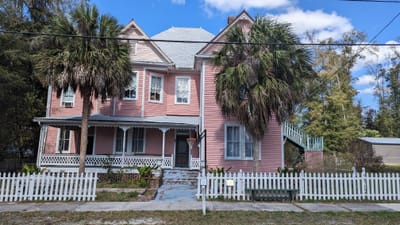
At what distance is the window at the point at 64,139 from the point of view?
55.9 feet

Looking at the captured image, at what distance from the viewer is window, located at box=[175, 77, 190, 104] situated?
17703 mm

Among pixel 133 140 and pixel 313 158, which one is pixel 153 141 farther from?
pixel 313 158

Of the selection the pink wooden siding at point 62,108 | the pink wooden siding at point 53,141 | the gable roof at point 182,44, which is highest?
the gable roof at point 182,44

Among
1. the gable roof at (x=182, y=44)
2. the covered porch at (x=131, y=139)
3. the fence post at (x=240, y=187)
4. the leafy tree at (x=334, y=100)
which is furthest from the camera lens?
the leafy tree at (x=334, y=100)

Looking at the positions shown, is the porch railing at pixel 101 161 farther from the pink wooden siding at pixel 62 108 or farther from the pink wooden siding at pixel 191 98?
the pink wooden siding at pixel 191 98

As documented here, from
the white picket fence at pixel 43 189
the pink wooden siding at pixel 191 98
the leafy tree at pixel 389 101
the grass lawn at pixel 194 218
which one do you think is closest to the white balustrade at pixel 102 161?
the pink wooden siding at pixel 191 98

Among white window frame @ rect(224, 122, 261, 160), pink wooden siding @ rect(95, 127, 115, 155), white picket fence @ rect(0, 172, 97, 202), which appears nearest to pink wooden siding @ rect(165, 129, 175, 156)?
pink wooden siding @ rect(95, 127, 115, 155)

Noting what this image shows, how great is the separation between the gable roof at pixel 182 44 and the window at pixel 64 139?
8.09m

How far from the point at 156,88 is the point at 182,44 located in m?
5.29

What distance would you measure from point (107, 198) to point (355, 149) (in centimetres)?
1882

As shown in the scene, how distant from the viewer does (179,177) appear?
14.4m

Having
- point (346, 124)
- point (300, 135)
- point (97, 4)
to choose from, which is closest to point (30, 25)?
point (97, 4)

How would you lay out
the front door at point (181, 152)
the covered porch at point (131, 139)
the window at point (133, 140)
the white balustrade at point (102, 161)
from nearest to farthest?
1. the white balustrade at point (102, 161)
2. the covered porch at point (131, 139)
3. the window at point (133, 140)
4. the front door at point (181, 152)

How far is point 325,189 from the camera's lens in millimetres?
10164
